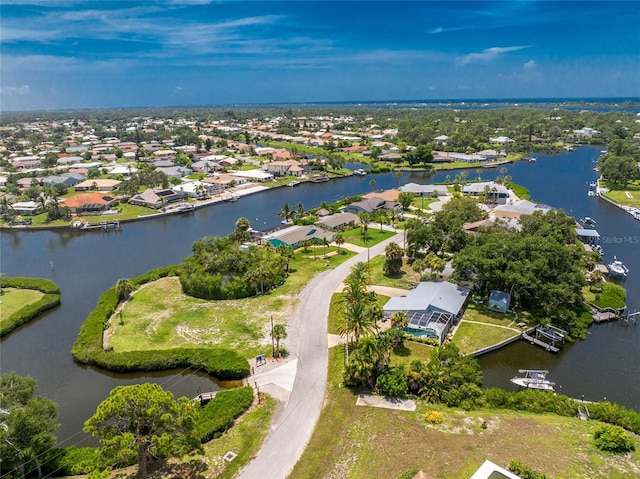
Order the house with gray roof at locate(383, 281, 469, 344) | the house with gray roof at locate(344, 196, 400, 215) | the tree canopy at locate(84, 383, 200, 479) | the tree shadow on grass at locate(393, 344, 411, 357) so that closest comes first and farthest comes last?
the tree canopy at locate(84, 383, 200, 479) < the tree shadow on grass at locate(393, 344, 411, 357) < the house with gray roof at locate(383, 281, 469, 344) < the house with gray roof at locate(344, 196, 400, 215)

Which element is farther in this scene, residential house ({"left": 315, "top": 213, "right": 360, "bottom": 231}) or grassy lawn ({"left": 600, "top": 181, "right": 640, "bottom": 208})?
grassy lawn ({"left": 600, "top": 181, "right": 640, "bottom": 208})

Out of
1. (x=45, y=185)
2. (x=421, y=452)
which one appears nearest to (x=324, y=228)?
(x=421, y=452)

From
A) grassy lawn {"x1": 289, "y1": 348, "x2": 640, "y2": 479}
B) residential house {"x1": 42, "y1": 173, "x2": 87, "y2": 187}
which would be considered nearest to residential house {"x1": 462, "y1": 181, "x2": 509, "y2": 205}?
grassy lawn {"x1": 289, "y1": 348, "x2": 640, "y2": 479}

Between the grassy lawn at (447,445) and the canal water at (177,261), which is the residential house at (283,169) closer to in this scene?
the canal water at (177,261)

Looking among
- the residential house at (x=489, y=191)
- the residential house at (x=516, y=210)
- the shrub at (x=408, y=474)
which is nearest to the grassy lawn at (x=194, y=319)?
the shrub at (x=408, y=474)

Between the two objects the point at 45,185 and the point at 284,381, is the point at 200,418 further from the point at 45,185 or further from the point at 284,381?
the point at 45,185

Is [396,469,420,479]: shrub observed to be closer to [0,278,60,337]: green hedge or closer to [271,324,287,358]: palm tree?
[271,324,287,358]: palm tree

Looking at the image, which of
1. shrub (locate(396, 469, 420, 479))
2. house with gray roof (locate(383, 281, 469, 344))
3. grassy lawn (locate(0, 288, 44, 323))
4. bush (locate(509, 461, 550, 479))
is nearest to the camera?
bush (locate(509, 461, 550, 479))
